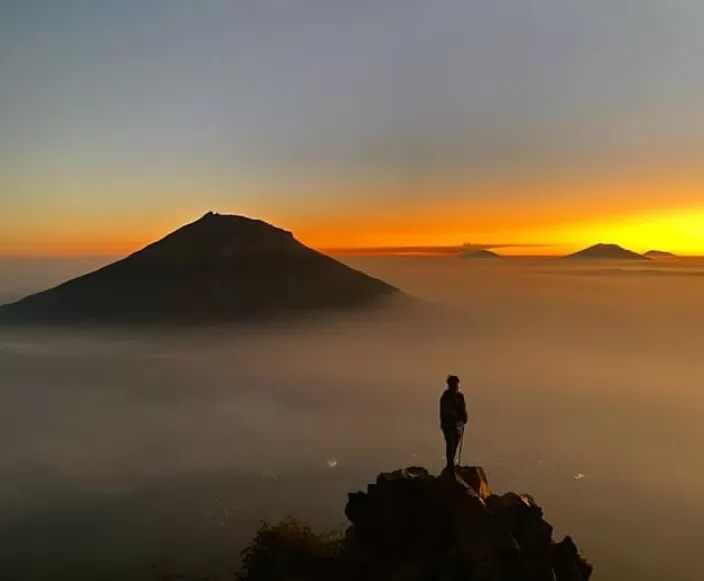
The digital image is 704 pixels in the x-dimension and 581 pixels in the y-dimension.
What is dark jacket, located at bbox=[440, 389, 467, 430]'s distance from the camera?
2342 cm

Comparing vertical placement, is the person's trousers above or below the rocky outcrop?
above

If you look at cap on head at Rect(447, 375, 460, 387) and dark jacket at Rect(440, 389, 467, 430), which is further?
dark jacket at Rect(440, 389, 467, 430)

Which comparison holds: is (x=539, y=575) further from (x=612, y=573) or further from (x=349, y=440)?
(x=349, y=440)

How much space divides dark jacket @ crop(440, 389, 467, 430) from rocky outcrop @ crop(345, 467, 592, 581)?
5.64 feet

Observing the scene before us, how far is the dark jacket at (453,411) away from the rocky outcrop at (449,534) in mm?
1720

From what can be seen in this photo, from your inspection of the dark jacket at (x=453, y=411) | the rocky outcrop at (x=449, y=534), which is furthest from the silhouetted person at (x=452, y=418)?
the rocky outcrop at (x=449, y=534)

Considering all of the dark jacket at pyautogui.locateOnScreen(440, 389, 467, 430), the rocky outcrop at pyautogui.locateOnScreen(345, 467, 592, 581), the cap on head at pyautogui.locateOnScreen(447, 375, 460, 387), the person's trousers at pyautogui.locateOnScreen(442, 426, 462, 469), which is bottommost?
the rocky outcrop at pyautogui.locateOnScreen(345, 467, 592, 581)

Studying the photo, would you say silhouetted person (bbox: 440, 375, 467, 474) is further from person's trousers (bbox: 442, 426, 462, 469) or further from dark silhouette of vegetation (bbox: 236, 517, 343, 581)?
dark silhouette of vegetation (bbox: 236, 517, 343, 581)

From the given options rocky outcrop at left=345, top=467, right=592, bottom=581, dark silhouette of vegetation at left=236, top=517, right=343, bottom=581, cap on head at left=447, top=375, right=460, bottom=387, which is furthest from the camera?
dark silhouette of vegetation at left=236, top=517, right=343, bottom=581

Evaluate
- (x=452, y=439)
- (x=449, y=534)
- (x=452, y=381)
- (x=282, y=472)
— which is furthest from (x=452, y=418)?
(x=282, y=472)

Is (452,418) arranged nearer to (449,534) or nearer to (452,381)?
(452,381)

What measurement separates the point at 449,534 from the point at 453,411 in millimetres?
3955

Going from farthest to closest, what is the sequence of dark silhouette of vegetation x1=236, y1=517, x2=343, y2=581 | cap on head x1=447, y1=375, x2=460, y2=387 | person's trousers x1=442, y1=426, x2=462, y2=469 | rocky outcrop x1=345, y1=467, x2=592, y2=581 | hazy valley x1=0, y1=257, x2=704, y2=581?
1. hazy valley x1=0, y1=257, x2=704, y2=581
2. dark silhouette of vegetation x1=236, y1=517, x2=343, y2=581
3. person's trousers x1=442, y1=426, x2=462, y2=469
4. cap on head x1=447, y1=375, x2=460, y2=387
5. rocky outcrop x1=345, y1=467, x2=592, y2=581

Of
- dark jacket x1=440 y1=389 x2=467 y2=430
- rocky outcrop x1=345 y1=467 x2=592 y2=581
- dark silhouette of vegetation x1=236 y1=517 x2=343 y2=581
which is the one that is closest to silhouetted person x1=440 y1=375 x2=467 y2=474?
dark jacket x1=440 y1=389 x2=467 y2=430
